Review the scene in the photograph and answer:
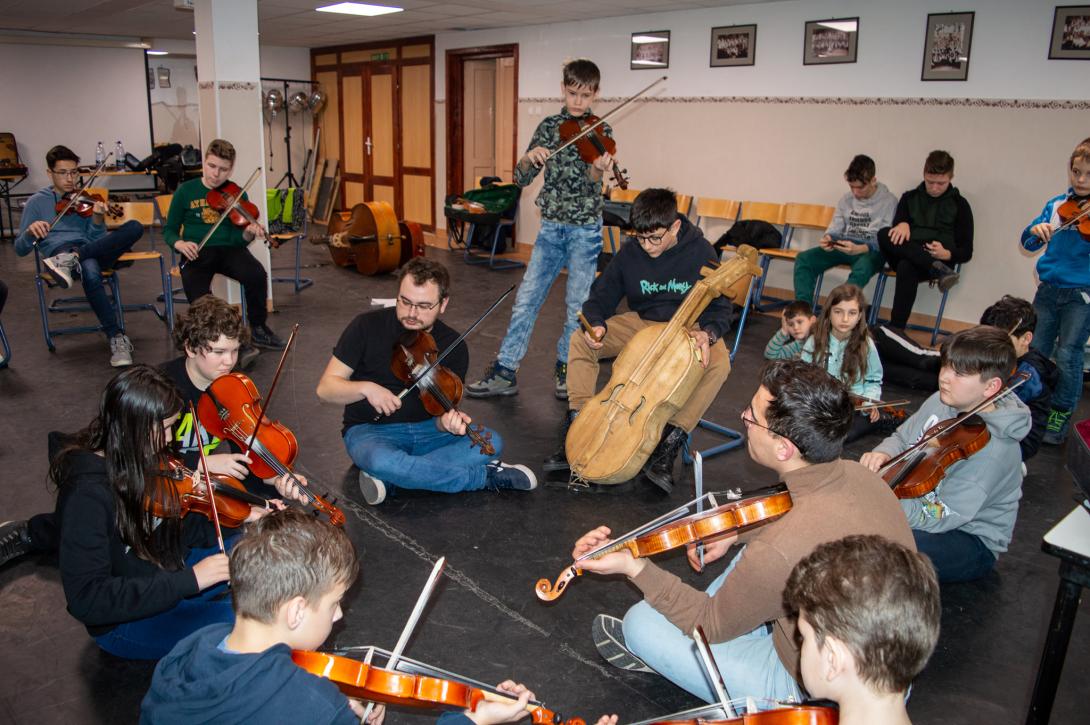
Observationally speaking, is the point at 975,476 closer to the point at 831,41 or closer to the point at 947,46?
the point at 947,46

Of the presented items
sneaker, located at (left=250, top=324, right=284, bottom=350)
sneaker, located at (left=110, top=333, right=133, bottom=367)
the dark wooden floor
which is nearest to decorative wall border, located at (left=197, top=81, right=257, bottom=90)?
sneaker, located at (left=250, top=324, right=284, bottom=350)

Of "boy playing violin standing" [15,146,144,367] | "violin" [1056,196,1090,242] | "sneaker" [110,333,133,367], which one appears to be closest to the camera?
"violin" [1056,196,1090,242]

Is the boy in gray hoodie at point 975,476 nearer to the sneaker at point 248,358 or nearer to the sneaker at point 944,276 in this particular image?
the sneaker at point 944,276

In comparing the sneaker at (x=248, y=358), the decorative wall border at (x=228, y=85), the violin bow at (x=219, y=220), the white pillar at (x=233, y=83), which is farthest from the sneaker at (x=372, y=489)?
the decorative wall border at (x=228, y=85)

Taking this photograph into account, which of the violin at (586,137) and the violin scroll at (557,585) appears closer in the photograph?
the violin scroll at (557,585)

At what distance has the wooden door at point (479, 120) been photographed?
9.94 meters

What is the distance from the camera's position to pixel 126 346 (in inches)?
197

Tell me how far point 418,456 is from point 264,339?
255 centimetres

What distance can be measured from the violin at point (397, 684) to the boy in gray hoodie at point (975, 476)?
1.65 meters

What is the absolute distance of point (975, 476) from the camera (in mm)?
2566

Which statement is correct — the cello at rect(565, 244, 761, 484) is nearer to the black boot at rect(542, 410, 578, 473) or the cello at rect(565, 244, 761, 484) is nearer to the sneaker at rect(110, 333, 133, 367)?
the black boot at rect(542, 410, 578, 473)

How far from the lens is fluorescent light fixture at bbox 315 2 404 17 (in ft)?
25.2

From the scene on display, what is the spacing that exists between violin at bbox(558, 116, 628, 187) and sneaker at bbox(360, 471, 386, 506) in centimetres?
231

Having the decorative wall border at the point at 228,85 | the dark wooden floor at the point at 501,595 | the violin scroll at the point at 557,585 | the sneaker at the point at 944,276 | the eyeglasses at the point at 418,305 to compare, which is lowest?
the dark wooden floor at the point at 501,595
